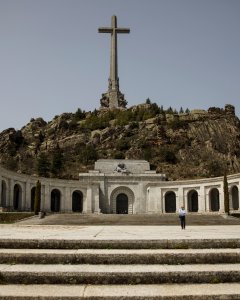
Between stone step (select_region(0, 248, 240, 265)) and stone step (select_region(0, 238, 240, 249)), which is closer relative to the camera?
stone step (select_region(0, 248, 240, 265))

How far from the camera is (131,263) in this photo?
6824 millimetres

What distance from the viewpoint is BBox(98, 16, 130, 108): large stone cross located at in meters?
96.1

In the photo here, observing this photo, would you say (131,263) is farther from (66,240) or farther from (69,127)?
(69,127)

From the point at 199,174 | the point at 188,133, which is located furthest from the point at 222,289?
the point at 188,133

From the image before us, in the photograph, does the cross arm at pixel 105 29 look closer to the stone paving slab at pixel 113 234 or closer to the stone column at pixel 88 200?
Answer: the stone column at pixel 88 200

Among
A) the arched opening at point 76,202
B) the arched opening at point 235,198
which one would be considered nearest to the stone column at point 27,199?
the arched opening at point 76,202

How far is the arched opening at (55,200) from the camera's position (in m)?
61.5

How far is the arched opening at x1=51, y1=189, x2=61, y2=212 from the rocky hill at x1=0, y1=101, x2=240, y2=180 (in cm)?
1325

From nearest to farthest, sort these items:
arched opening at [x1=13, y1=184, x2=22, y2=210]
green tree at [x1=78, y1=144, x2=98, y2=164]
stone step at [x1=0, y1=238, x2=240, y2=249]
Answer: stone step at [x1=0, y1=238, x2=240, y2=249] → arched opening at [x1=13, y1=184, x2=22, y2=210] → green tree at [x1=78, y1=144, x2=98, y2=164]

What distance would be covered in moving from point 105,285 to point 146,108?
10791 centimetres

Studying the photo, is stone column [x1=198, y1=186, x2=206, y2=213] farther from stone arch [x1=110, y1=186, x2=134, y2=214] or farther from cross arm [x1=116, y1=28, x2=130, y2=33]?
cross arm [x1=116, y1=28, x2=130, y2=33]

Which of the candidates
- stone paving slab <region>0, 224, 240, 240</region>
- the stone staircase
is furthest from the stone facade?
the stone staircase

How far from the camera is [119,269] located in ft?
20.9

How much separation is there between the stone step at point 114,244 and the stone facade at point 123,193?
157 ft
